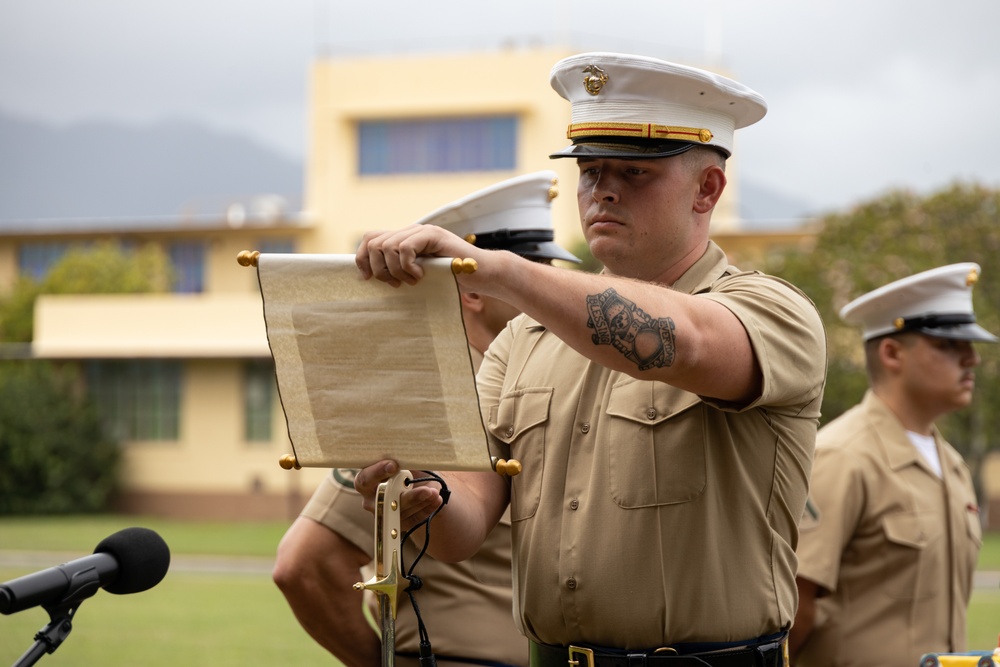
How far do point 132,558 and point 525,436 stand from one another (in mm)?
878

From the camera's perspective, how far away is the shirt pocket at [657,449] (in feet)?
8.75

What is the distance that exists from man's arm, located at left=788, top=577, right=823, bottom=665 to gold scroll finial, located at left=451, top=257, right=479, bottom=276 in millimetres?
2459

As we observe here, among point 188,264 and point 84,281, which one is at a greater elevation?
point 188,264

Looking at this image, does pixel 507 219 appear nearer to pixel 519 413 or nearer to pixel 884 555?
pixel 519 413

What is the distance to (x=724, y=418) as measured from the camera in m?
2.66

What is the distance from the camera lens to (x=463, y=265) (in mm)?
2238

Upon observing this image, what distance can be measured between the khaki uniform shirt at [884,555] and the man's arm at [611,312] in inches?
81.9

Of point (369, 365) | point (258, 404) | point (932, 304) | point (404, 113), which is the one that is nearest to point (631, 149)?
point (369, 365)

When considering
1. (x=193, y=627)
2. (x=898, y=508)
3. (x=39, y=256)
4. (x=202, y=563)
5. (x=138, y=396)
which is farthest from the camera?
(x=39, y=256)

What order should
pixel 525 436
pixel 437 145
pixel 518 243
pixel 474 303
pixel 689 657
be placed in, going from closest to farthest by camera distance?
pixel 689 657 → pixel 525 436 → pixel 474 303 → pixel 518 243 → pixel 437 145

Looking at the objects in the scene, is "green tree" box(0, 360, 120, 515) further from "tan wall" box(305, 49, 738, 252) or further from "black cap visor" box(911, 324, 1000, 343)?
"black cap visor" box(911, 324, 1000, 343)

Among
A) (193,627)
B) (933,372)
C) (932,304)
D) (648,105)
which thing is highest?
(648,105)

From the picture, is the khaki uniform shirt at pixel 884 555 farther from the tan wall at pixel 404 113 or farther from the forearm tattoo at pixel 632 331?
the tan wall at pixel 404 113

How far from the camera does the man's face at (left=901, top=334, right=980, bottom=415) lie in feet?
15.7
